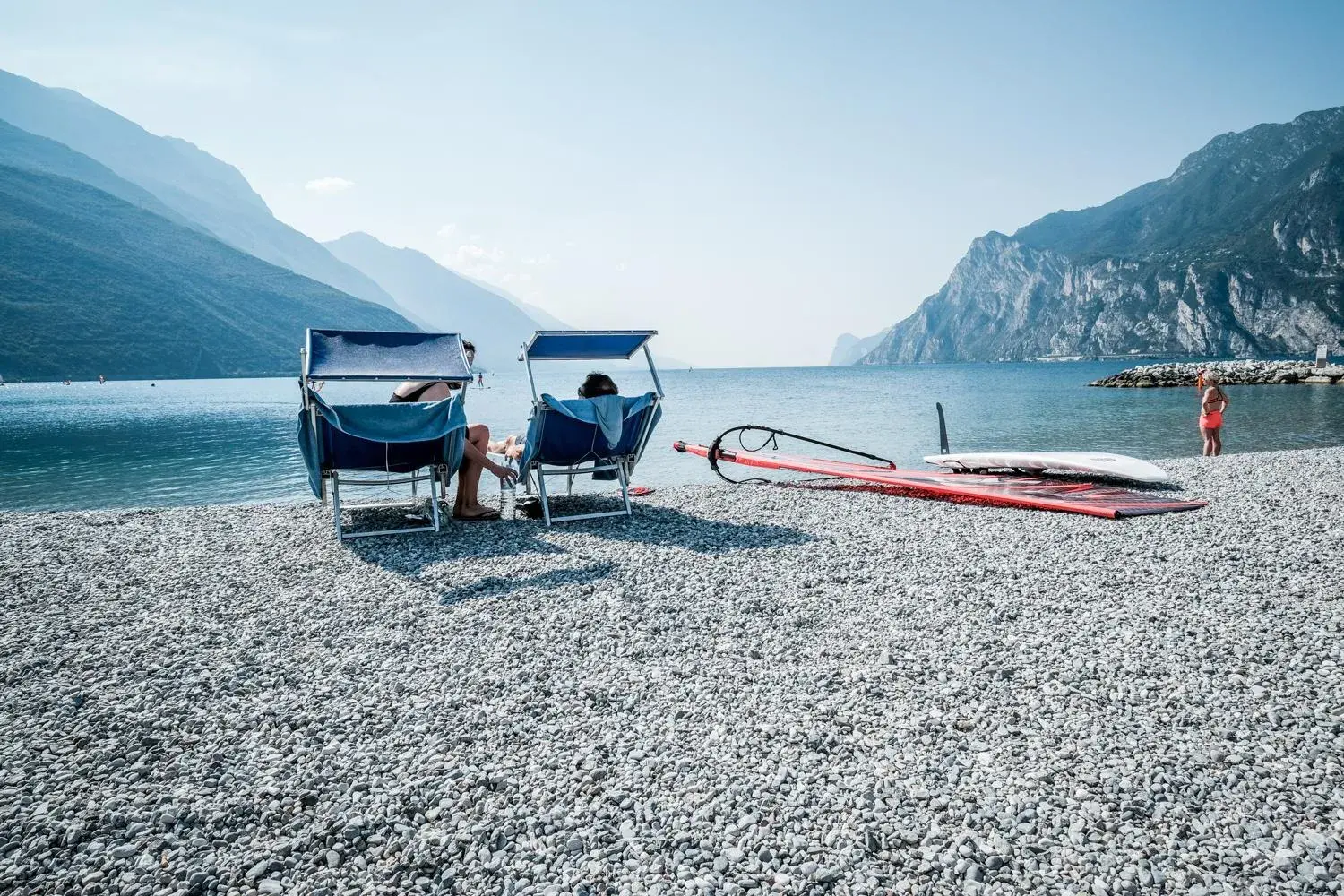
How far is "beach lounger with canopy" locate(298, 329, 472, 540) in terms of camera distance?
6.55 metres

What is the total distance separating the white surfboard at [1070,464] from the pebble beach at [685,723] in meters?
3.13

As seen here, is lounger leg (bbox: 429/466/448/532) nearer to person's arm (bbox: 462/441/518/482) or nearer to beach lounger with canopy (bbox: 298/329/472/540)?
beach lounger with canopy (bbox: 298/329/472/540)

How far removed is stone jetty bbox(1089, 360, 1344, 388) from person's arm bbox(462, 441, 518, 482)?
6196 cm

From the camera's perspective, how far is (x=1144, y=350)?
159500 millimetres

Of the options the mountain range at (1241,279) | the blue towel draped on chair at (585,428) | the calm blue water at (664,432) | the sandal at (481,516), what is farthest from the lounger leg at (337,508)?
the mountain range at (1241,279)

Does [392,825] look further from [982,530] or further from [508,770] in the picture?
[982,530]

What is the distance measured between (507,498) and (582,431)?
2510 mm

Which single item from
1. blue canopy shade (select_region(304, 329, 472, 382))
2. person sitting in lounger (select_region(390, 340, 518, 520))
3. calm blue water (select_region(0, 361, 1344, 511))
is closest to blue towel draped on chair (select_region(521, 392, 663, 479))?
person sitting in lounger (select_region(390, 340, 518, 520))

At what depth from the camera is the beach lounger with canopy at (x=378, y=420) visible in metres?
6.55

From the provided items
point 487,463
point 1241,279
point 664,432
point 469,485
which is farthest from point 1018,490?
point 1241,279

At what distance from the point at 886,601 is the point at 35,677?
184 inches

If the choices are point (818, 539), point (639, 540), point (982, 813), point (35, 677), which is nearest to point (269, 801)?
point (35, 677)

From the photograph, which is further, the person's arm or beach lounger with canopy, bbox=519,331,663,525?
the person's arm

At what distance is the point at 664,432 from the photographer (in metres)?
28.5
